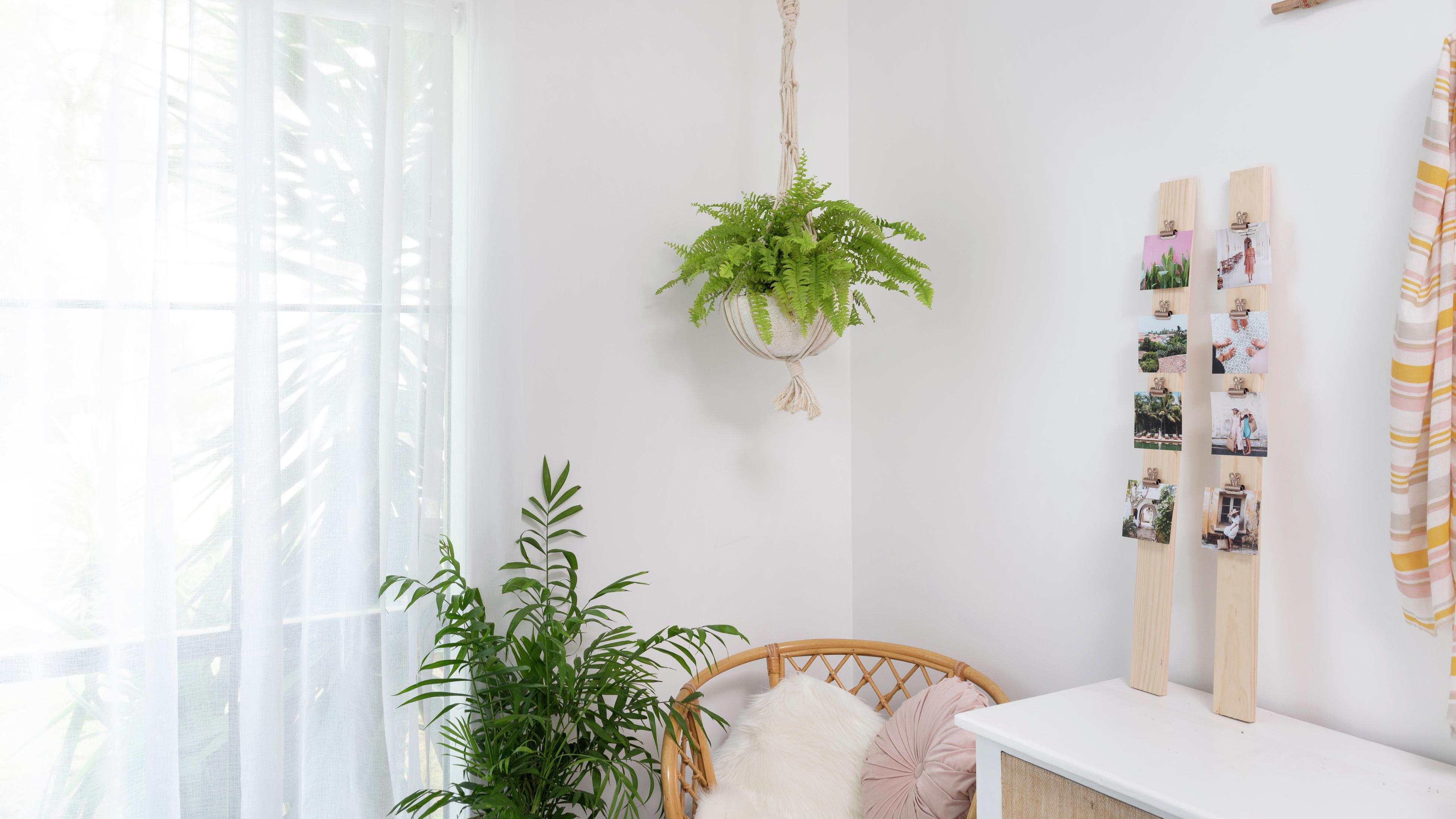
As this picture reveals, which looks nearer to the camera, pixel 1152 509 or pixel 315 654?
pixel 1152 509

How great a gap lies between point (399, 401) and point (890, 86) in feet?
4.57

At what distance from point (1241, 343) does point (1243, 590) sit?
0.38m

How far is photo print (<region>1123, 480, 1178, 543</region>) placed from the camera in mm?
1335

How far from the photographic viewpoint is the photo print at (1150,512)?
1335mm

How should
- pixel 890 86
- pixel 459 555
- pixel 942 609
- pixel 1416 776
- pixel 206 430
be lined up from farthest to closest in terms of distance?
1. pixel 890 86
2. pixel 942 609
3. pixel 459 555
4. pixel 206 430
5. pixel 1416 776

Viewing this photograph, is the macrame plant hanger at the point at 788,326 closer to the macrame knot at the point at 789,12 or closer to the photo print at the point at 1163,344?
the macrame knot at the point at 789,12

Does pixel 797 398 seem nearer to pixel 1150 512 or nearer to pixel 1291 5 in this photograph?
pixel 1150 512

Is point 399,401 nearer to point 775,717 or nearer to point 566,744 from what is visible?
point 566,744

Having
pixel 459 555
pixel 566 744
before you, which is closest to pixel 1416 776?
pixel 566 744

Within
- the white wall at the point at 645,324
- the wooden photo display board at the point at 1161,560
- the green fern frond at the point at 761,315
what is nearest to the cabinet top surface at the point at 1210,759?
the wooden photo display board at the point at 1161,560

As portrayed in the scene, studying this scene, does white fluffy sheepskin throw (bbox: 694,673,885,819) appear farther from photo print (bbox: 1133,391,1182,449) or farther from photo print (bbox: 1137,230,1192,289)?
photo print (bbox: 1137,230,1192,289)

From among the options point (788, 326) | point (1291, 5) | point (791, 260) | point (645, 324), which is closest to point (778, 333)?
point (788, 326)

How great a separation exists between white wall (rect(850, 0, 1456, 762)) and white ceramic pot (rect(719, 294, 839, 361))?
36cm

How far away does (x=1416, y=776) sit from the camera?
1.04 m
